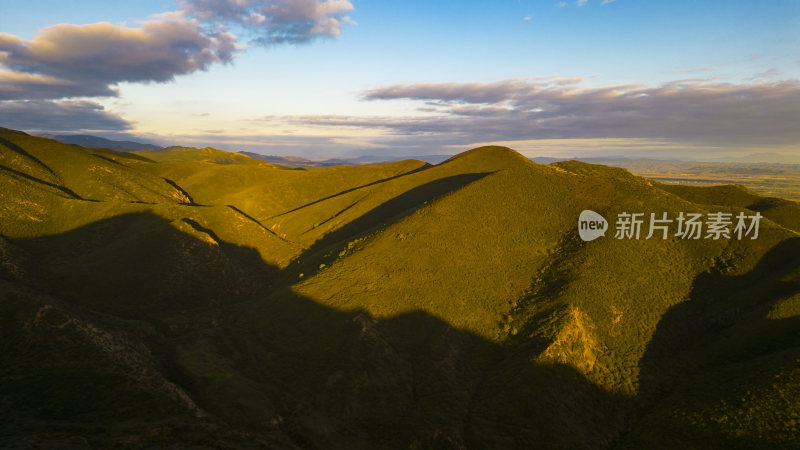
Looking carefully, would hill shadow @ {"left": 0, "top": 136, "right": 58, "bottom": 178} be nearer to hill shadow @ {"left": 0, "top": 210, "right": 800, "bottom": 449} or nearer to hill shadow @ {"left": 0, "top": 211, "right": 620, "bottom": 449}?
hill shadow @ {"left": 0, "top": 211, "right": 620, "bottom": 449}

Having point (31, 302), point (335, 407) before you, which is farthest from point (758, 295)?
point (31, 302)

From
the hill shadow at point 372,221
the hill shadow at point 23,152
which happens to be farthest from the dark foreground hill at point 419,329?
the hill shadow at point 23,152

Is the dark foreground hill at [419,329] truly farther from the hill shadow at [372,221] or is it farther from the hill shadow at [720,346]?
the hill shadow at [372,221]

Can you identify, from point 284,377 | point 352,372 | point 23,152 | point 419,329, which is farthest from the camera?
point 23,152

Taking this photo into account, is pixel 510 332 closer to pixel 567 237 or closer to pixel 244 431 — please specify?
pixel 567 237

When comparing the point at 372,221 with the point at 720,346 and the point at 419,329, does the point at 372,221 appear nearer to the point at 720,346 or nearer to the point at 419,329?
the point at 419,329

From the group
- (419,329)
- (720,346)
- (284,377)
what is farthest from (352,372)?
(720,346)

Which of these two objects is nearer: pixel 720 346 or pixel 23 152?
pixel 720 346

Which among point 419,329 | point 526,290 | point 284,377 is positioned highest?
point 526,290

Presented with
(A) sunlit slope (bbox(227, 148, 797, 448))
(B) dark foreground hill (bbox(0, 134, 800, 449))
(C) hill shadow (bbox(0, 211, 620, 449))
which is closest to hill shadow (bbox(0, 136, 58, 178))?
(B) dark foreground hill (bbox(0, 134, 800, 449))
